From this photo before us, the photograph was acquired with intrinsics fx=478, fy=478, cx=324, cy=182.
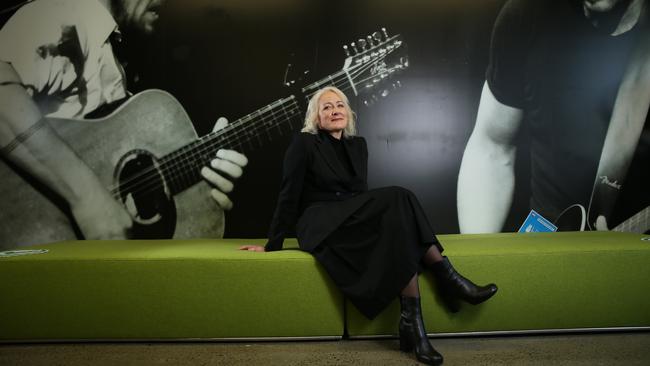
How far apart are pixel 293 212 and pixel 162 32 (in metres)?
1.59

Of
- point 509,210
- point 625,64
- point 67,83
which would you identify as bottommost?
point 509,210

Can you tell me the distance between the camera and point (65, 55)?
3.00 m

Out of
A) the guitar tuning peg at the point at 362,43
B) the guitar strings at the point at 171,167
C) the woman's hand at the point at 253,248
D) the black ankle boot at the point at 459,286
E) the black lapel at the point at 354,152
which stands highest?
the guitar tuning peg at the point at 362,43

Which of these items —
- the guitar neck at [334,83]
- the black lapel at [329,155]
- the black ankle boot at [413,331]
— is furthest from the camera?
the guitar neck at [334,83]

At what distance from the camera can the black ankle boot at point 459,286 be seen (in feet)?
6.05

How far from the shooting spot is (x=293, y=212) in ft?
7.06

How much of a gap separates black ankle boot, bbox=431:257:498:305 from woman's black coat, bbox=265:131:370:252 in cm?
45

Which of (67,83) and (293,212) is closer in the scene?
(293,212)

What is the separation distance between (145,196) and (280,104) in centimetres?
101

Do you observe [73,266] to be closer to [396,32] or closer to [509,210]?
[396,32]

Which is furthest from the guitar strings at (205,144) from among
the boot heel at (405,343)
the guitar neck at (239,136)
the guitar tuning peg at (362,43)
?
the boot heel at (405,343)

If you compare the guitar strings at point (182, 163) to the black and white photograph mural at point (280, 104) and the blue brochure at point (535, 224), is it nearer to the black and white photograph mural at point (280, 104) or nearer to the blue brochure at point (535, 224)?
the black and white photograph mural at point (280, 104)

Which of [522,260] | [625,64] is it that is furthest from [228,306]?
[625,64]

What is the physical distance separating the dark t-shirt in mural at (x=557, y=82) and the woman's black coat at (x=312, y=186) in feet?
4.28
